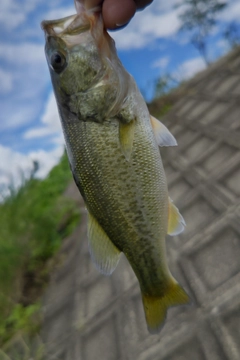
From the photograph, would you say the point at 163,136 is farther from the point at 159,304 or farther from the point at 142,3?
the point at 159,304

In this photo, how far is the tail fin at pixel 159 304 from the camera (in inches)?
70.1

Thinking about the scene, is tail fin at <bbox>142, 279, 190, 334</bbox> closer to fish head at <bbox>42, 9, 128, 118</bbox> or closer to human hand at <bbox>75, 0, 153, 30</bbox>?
fish head at <bbox>42, 9, 128, 118</bbox>

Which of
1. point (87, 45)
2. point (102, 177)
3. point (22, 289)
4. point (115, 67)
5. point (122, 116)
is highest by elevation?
point (87, 45)

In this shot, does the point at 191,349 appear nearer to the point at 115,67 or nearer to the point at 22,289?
the point at 115,67

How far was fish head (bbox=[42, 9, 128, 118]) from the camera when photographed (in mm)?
1583

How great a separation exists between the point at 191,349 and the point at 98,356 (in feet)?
2.96

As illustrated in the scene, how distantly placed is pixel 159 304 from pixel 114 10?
1314mm

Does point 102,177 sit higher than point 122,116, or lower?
lower

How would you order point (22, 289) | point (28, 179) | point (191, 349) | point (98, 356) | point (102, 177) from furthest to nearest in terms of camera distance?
point (28, 179) → point (22, 289) → point (98, 356) → point (191, 349) → point (102, 177)

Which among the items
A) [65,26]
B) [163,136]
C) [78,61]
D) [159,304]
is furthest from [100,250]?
[65,26]

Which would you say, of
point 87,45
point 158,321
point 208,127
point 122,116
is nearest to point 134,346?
point 158,321

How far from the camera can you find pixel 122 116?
161 cm

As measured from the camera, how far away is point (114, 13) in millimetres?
1493

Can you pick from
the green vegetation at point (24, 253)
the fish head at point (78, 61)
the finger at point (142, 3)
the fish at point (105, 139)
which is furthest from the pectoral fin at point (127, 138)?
the green vegetation at point (24, 253)
